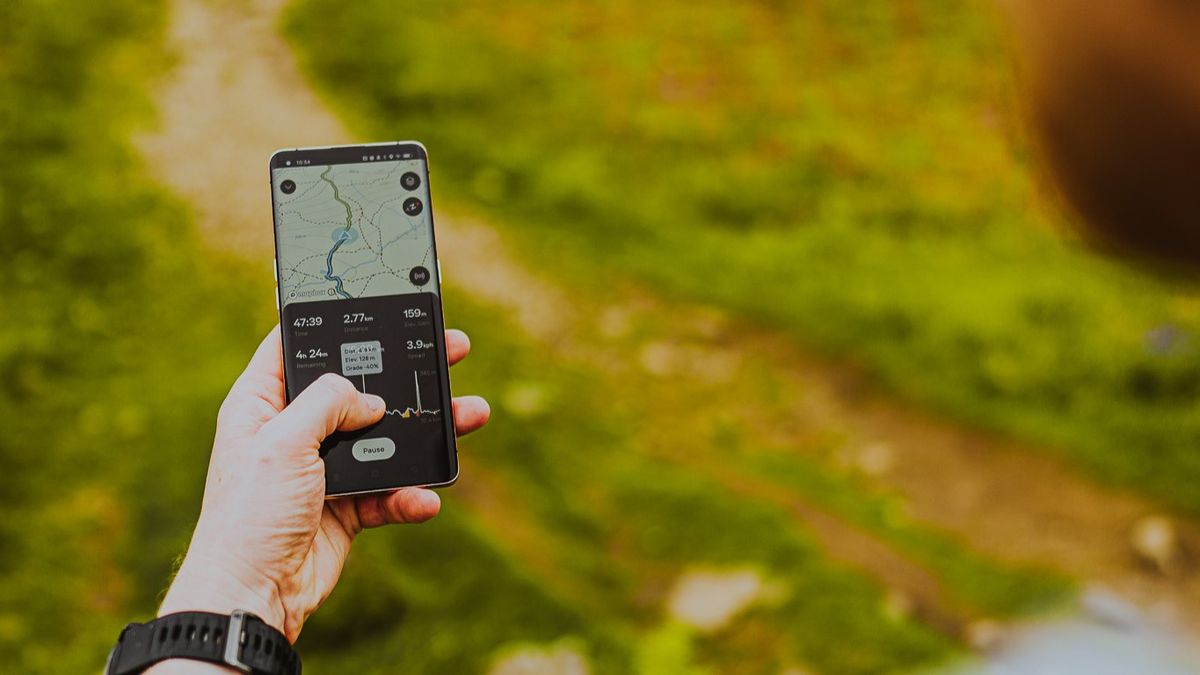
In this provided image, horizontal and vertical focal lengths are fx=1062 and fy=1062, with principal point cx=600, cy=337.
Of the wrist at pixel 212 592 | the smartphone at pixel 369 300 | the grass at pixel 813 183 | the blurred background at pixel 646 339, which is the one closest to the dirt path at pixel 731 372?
the blurred background at pixel 646 339

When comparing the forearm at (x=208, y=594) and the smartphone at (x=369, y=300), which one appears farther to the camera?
the smartphone at (x=369, y=300)

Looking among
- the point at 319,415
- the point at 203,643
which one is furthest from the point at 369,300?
the point at 203,643

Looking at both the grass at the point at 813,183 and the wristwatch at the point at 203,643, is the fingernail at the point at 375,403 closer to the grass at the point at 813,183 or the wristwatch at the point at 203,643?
the wristwatch at the point at 203,643

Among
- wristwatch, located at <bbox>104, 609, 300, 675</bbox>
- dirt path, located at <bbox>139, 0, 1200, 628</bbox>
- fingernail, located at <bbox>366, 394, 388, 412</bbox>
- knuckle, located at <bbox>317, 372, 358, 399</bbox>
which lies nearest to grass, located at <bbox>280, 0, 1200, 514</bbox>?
dirt path, located at <bbox>139, 0, 1200, 628</bbox>

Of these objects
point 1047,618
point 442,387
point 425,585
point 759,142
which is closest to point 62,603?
point 425,585

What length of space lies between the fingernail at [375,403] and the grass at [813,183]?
3.06 meters

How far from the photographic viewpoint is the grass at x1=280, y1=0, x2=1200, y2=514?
5.04 m

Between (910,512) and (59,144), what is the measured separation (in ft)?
15.8

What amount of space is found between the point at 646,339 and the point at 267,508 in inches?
126

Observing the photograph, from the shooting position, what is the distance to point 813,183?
6109mm

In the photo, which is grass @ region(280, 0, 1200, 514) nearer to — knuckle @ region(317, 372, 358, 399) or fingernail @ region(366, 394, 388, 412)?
fingernail @ region(366, 394, 388, 412)

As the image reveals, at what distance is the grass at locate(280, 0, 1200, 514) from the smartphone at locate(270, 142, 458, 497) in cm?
280

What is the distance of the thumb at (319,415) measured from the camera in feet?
7.47

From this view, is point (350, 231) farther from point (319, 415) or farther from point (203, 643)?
point (203, 643)
